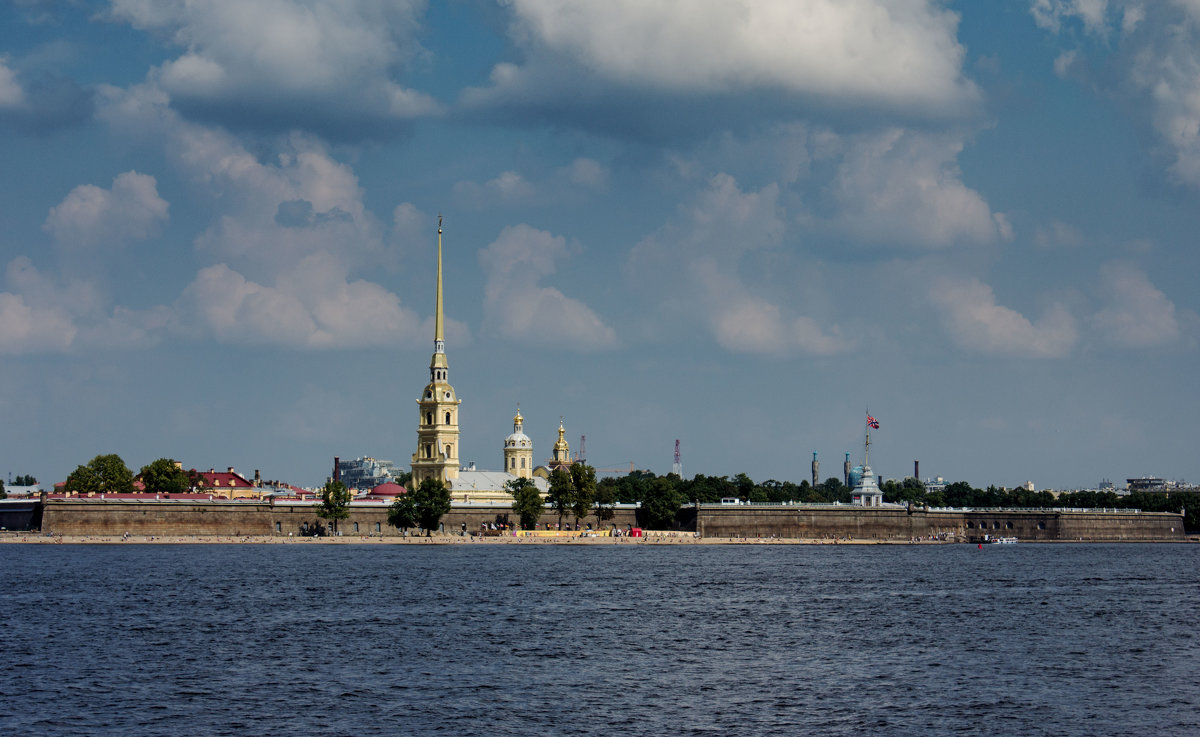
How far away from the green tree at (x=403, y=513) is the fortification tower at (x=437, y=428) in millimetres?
17447

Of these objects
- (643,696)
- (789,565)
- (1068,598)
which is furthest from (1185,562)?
(643,696)

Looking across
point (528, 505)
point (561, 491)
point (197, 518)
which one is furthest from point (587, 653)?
point (197, 518)

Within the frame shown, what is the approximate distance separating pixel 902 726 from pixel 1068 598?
40033 millimetres

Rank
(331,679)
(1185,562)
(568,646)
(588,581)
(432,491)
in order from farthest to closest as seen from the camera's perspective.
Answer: (432,491) → (1185,562) → (588,581) → (568,646) → (331,679)

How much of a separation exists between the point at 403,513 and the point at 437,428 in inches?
876

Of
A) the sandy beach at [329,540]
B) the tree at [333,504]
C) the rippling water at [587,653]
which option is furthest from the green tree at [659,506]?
the rippling water at [587,653]

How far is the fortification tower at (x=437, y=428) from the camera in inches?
6029

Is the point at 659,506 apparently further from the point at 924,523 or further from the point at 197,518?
the point at 197,518

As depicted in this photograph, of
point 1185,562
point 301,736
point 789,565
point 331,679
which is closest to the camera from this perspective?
point 301,736

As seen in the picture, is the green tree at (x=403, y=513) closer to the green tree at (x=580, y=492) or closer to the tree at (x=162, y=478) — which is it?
the green tree at (x=580, y=492)

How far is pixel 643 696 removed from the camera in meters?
36.8

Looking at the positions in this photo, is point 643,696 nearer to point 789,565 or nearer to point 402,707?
point 402,707

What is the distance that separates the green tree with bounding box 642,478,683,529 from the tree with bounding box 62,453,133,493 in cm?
5594

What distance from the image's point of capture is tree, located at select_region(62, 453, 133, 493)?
143m
